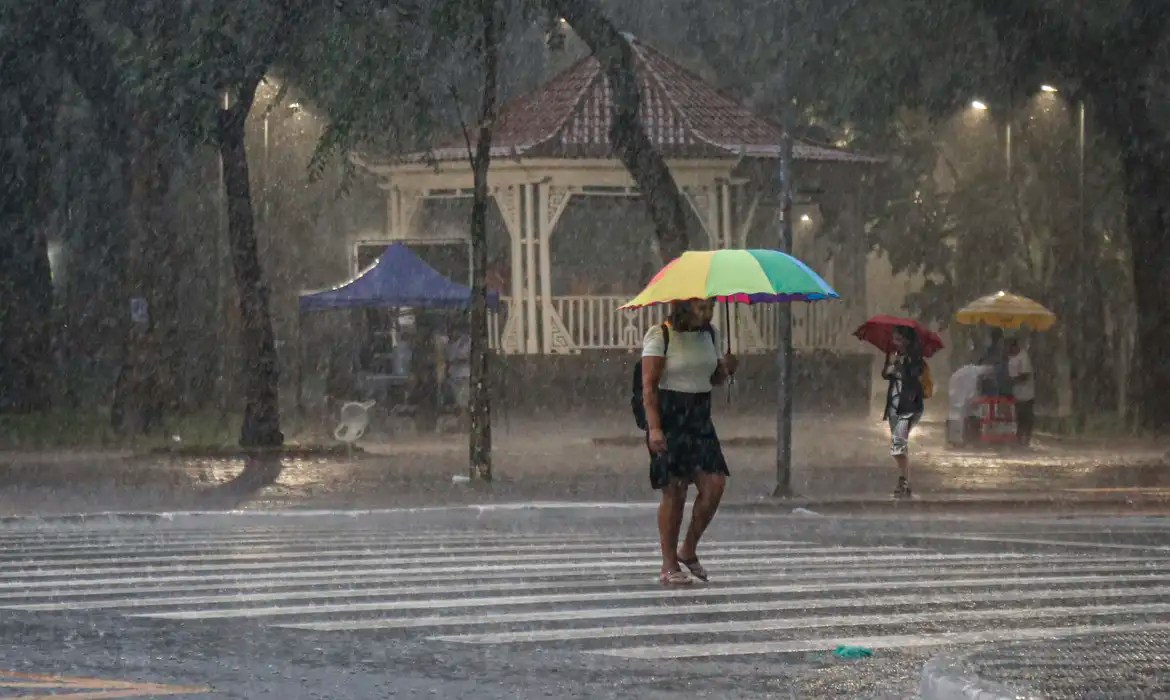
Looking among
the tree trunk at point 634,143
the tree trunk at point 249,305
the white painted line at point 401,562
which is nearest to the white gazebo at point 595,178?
the tree trunk at point 249,305

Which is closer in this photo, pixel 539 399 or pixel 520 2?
pixel 520 2

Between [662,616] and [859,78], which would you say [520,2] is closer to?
[859,78]

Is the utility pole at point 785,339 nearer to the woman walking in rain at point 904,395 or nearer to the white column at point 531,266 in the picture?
the woman walking in rain at point 904,395

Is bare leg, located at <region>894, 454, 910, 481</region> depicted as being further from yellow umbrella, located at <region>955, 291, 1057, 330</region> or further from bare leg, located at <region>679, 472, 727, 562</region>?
A: yellow umbrella, located at <region>955, 291, 1057, 330</region>

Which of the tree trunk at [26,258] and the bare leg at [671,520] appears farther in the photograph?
the tree trunk at [26,258]

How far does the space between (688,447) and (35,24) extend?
21548 mm

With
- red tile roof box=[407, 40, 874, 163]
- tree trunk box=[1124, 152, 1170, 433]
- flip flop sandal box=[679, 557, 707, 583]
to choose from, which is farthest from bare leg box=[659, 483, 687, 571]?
red tile roof box=[407, 40, 874, 163]

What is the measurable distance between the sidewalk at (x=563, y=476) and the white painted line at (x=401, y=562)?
4344mm

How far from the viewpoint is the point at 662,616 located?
10664 millimetres

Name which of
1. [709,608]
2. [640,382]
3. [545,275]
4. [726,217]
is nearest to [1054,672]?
[709,608]

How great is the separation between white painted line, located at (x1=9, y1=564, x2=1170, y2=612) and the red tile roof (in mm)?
21081

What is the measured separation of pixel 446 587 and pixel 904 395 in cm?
848

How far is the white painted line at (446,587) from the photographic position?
11492 mm

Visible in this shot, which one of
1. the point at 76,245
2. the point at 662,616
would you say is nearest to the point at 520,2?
the point at 662,616
